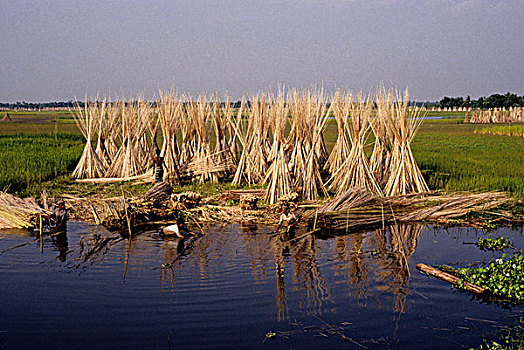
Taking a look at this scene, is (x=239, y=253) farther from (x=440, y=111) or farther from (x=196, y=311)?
(x=440, y=111)

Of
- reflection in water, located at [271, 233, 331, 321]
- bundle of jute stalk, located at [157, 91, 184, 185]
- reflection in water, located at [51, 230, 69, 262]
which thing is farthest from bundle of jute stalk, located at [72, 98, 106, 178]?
reflection in water, located at [271, 233, 331, 321]

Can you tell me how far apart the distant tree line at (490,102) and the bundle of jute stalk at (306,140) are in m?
80.6

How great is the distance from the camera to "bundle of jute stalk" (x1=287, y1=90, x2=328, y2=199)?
1085 cm

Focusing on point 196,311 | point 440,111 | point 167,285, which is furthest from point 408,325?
point 440,111

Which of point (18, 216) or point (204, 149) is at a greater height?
point (204, 149)

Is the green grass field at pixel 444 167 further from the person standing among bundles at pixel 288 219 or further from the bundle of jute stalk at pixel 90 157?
the person standing among bundles at pixel 288 219

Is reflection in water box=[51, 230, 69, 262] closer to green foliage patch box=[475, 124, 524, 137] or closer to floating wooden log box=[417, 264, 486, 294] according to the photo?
floating wooden log box=[417, 264, 486, 294]

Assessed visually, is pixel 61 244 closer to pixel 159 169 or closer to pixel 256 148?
pixel 159 169

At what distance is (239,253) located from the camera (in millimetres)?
7359

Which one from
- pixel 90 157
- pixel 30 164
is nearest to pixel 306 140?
pixel 90 157

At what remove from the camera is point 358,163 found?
425 inches

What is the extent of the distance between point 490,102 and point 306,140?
90959mm

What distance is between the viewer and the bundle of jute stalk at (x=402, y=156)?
10781 millimetres

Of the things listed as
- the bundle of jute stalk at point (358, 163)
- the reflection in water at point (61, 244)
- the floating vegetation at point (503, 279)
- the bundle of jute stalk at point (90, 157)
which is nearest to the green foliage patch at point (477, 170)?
the bundle of jute stalk at point (358, 163)
